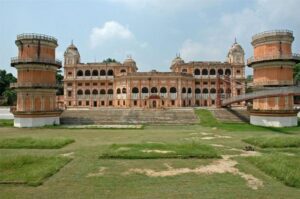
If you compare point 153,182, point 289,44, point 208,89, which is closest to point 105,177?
point 153,182

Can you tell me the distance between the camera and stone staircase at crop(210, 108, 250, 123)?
4503 centimetres

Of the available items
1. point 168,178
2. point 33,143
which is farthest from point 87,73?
point 168,178

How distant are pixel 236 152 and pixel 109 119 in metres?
27.1

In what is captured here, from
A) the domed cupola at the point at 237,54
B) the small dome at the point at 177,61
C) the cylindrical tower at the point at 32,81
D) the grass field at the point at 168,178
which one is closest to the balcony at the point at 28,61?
the cylindrical tower at the point at 32,81

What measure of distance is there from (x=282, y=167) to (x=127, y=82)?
52.3m

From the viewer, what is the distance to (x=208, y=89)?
7144 centimetres

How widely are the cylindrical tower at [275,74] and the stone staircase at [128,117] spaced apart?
9.63 m

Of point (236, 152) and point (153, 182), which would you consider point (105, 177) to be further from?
point (236, 152)

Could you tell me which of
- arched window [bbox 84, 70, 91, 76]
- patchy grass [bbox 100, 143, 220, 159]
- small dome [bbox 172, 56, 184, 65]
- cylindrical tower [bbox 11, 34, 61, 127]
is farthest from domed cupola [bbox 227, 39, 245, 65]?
patchy grass [bbox 100, 143, 220, 159]

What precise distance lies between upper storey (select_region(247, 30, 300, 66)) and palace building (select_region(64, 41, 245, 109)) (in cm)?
2634

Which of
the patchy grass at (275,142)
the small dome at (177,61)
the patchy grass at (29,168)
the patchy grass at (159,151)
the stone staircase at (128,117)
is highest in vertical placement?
the small dome at (177,61)

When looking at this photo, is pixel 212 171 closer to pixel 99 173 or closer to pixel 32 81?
pixel 99 173

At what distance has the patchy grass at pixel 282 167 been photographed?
13747mm

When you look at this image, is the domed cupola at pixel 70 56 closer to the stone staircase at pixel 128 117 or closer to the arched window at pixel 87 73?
the arched window at pixel 87 73
